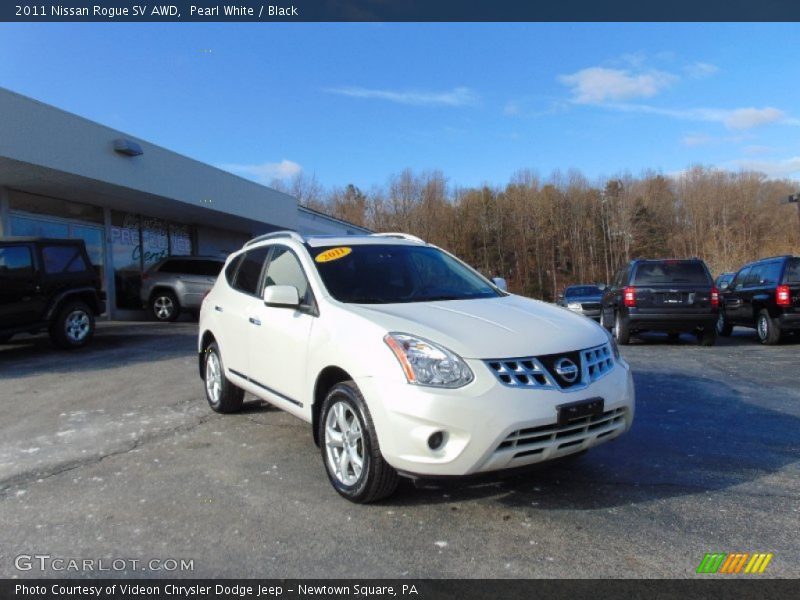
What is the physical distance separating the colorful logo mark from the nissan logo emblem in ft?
3.55

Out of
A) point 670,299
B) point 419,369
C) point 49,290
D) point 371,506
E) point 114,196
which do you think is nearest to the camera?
point 419,369

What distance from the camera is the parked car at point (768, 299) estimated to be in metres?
10.9

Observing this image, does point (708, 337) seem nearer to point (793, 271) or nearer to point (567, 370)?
point (793, 271)

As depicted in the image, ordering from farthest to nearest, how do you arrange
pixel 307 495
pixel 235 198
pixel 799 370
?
pixel 235 198 → pixel 799 370 → pixel 307 495

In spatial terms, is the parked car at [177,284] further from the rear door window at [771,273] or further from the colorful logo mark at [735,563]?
the colorful logo mark at [735,563]

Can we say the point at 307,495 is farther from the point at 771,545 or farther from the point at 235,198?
the point at 235,198

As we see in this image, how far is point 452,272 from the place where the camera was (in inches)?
197

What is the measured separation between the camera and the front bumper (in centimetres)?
313

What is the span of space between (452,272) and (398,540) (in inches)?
95.6

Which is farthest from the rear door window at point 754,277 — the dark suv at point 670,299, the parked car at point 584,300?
the parked car at point 584,300

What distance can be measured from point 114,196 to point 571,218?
62.1 metres

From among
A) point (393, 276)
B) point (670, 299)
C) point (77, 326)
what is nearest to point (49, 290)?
point (77, 326)

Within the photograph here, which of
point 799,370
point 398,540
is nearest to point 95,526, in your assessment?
point 398,540

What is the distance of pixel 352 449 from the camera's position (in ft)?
11.8
